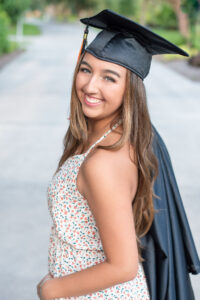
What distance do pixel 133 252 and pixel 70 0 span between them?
273ft

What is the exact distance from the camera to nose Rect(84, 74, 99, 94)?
1.58m

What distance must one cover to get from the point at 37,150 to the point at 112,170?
229 inches

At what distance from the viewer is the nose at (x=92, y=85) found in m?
1.58

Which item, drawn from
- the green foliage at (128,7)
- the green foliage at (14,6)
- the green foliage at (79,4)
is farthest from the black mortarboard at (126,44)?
the green foliage at (79,4)

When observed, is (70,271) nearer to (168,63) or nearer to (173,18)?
(168,63)

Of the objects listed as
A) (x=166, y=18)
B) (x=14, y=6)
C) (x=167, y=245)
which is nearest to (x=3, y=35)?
(x=14, y=6)

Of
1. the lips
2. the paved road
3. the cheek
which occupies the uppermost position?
the cheek

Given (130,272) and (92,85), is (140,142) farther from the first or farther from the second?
(130,272)

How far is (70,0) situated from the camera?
264ft

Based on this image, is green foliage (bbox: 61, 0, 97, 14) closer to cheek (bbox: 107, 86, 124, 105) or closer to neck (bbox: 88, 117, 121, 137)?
neck (bbox: 88, 117, 121, 137)

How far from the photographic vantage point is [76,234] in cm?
160

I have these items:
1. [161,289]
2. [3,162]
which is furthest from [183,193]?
[161,289]

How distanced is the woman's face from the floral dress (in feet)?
0.26

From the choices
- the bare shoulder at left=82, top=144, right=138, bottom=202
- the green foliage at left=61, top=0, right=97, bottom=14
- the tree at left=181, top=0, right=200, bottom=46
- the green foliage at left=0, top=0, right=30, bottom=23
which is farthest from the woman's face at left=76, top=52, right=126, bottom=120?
the green foliage at left=61, top=0, right=97, bottom=14
